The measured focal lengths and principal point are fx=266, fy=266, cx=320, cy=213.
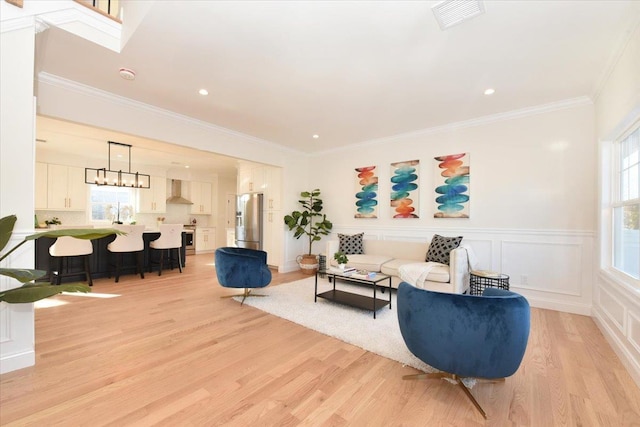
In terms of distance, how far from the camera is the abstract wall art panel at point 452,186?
14.1ft

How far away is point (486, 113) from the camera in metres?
3.96

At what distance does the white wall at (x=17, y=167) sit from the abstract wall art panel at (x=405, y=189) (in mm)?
4756

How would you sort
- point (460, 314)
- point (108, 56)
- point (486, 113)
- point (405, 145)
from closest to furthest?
point (460, 314), point (108, 56), point (486, 113), point (405, 145)

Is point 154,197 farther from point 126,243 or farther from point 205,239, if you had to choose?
point 126,243

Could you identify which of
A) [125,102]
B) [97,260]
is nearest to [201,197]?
[97,260]

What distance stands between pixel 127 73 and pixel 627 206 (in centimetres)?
532

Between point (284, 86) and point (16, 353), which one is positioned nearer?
point (16, 353)

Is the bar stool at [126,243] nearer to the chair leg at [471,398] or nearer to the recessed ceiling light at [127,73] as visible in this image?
the recessed ceiling light at [127,73]

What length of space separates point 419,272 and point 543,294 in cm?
170

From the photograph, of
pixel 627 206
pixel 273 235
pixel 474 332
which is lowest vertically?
pixel 474 332

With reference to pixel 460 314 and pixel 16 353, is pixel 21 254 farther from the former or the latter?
pixel 460 314

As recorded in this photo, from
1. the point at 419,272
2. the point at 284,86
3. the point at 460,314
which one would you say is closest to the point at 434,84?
the point at 284,86

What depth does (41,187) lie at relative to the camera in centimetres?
603

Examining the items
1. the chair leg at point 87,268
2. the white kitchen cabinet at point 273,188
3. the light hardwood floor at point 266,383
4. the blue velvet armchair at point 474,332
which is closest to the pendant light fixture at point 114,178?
the chair leg at point 87,268
